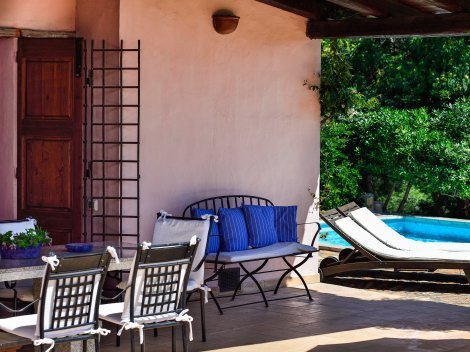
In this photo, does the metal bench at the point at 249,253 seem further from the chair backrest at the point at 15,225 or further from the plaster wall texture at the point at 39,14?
the plaster wall texture at the point at 39,14

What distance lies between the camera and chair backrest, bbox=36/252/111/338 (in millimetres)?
5555

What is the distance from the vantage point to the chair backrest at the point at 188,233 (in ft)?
24.3

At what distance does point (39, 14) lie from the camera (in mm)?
8875

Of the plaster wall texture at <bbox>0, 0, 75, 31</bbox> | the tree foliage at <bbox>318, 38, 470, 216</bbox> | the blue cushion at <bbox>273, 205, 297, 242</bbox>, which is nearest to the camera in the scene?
the plaster wall texture at <bbox>0, 0, 75, 31</bbox>

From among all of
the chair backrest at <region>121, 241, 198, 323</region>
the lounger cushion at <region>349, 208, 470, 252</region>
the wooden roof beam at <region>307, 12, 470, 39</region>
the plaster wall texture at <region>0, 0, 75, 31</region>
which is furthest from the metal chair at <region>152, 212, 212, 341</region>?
the wooden roof beam at <region>307, 12, 470, 39</region>

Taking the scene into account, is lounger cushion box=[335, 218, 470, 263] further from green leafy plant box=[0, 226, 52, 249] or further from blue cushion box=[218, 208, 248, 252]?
green leafy plant box=[0, 226, 52, 249]

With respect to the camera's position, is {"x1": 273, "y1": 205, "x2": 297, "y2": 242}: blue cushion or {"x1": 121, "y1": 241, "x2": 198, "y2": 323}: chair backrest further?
{"x1": 273, "y1": 205, "x2": 297, "y2": 242}: blue cushion

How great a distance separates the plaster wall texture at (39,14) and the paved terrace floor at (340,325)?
2807 millimetres

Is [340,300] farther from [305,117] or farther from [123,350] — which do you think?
[123,350]

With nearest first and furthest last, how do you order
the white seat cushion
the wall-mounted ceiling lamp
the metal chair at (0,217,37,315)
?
the white seat cushion → the metal chair at (0,217,37,315) → the wall-mounted ceiling lamp

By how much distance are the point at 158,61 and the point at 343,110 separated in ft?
7.87

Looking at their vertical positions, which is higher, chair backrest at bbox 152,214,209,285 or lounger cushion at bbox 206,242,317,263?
chair backrest at bbox 152,214,209,285

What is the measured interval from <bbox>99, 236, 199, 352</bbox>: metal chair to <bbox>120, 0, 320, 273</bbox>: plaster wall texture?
2.65 m

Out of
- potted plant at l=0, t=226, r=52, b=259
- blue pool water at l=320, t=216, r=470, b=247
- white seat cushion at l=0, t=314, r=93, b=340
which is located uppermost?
potted plant at l=0, t=226, r=52, b=259
